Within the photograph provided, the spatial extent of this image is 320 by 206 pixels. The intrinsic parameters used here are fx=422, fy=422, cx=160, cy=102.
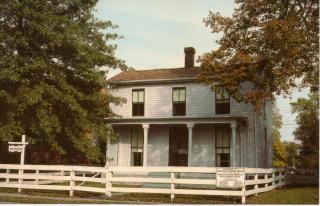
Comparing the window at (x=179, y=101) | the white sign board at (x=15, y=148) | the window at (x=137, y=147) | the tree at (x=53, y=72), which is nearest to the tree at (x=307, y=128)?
the window at (x=179, y=101)

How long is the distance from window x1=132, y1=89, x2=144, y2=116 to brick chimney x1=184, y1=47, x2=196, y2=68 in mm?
3722

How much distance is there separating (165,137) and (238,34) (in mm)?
9281

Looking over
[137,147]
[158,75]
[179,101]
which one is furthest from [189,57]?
[137,147]

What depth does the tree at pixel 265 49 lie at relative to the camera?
1831 cm

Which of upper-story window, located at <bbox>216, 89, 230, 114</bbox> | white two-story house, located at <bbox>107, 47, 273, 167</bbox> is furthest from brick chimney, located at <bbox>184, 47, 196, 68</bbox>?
upper-story window, located at <bbox>216, 89, 230, 114</bbox>

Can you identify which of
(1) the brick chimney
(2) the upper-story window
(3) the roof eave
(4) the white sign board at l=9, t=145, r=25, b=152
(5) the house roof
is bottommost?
(4) the white sign board at l=9, t=145, r=25, b=152

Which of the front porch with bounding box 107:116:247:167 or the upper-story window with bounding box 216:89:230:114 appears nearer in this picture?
the front porch with bounding box 107:116:247:167

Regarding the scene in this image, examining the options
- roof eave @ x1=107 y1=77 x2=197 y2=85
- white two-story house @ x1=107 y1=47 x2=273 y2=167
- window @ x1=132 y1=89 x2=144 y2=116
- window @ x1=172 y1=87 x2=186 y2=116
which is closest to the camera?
white two-story house @ x1=107 y1=47 x2=273 y2=167

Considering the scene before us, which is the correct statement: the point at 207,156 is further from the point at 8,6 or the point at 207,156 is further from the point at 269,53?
the point at 8,6

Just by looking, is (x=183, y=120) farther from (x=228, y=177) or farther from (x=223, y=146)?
(x=228, y=177)

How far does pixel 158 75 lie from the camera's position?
27.6 m

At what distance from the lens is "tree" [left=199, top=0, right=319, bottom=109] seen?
1831 centimetres

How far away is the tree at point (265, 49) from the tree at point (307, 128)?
1760 centimetres

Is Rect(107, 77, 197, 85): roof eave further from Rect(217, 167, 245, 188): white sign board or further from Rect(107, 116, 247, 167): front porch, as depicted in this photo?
Rect(217, 167, 245, 188): white sign board
